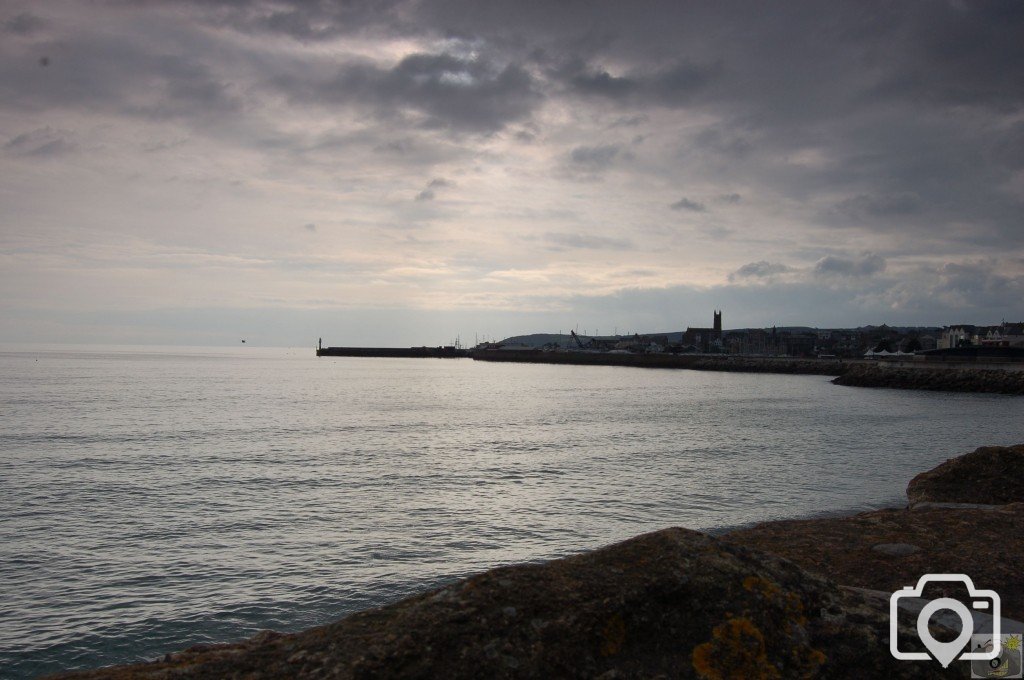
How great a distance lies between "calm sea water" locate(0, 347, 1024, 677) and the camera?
12.8 m

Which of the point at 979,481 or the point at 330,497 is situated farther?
the point at 330,497

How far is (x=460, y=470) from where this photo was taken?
29.5 m

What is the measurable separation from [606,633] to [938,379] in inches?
4273

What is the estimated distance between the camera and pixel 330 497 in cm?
2294

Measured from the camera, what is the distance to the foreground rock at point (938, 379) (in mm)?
85312

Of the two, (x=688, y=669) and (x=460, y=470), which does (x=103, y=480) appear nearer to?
(x=460, y=470)

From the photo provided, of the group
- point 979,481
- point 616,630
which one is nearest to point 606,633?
point 616,630

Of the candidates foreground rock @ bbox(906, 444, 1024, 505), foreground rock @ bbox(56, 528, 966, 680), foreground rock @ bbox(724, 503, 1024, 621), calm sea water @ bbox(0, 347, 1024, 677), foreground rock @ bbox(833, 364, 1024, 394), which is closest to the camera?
foreground rock @ bbox(56, 528, 966, 680)

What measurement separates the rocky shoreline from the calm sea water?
8420mm

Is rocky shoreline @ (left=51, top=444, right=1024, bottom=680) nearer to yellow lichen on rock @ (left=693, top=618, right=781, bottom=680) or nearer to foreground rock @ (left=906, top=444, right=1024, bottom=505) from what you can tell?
yellow lichen on rock @ (left=693, top=618, right=781, bottom=680)

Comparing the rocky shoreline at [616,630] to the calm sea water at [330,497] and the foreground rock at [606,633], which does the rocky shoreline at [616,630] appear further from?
the calm sea water at [330,497]

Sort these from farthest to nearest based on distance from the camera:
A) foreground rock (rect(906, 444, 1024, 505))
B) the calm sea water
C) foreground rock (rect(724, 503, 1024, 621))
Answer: foreground rock (rect(906, 444, 1024, 505)) < the calm sea water < foreground rock (rect(724, 503, 1024, 621))

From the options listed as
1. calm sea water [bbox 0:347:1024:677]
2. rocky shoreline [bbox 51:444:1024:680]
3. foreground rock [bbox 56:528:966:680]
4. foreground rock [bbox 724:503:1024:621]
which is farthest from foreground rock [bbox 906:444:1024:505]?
foreground rock [bbox 56:528:966:680]

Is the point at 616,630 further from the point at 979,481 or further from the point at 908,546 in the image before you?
the point at 979,481
